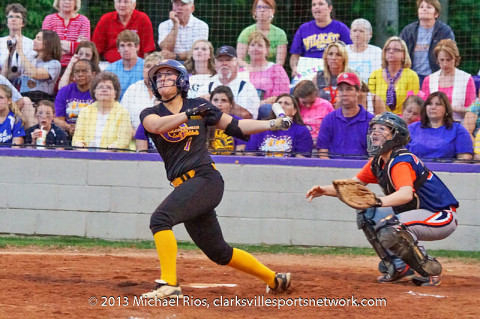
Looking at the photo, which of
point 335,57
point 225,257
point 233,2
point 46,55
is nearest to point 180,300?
point 225,257

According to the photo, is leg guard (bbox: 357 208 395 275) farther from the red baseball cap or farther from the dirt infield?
the red baseball cap

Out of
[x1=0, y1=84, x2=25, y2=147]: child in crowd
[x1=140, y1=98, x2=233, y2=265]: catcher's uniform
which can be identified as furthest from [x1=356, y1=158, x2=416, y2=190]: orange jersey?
[x1=0, y1=84, x2=25, y2=147]: child in crowd

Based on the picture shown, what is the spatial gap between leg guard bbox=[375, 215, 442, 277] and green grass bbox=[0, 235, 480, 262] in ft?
7.70

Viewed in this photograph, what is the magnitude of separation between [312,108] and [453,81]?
6.02 ft

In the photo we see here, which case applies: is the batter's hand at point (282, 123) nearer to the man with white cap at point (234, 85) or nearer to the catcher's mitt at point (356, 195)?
the catcher's mitt at point (356, 195)

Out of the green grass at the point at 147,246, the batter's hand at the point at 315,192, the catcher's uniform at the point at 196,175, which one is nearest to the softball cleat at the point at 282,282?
the catcher's uniform at the point at 196,175

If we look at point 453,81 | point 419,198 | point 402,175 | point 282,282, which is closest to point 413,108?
point 453,81

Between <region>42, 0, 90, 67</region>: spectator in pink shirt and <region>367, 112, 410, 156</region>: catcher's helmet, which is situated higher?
<region>42, 0, 90, 67</region>: spectator in pink shirt

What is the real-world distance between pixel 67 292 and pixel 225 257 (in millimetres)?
1277

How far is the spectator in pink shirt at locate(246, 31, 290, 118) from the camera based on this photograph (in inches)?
394

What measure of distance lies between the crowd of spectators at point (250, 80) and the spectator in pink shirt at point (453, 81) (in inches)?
0.5

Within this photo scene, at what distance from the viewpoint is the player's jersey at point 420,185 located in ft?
20.6

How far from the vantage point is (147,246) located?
29.4 feet

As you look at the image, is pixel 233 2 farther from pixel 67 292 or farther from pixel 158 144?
pixel 67 292
